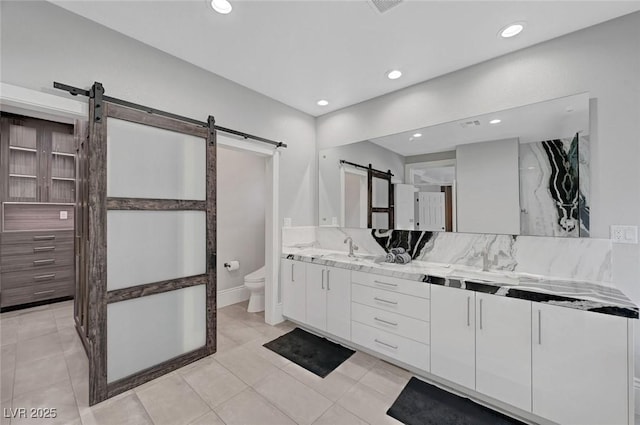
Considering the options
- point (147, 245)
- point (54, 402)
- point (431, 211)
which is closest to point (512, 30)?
point (431, 211)

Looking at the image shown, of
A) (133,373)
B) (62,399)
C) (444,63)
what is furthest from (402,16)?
(62,399)

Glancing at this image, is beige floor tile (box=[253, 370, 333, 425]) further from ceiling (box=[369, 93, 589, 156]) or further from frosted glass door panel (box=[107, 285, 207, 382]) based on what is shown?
ceiling (box=[369, 93, 589, 156])

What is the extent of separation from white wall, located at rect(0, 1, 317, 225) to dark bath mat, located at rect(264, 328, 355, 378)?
1.46 metres

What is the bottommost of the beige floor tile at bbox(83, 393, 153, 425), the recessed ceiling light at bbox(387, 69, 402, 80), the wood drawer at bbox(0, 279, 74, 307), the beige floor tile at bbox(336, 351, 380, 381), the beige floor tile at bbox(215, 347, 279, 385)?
the beige floor tile at bbox(336, 351, 380, 381)

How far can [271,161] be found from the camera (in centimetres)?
320

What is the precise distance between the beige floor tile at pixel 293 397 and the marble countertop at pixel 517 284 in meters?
1.08

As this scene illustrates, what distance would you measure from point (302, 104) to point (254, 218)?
200 cm

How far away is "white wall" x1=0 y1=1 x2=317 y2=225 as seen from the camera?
66.8 inches

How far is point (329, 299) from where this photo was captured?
2.74m

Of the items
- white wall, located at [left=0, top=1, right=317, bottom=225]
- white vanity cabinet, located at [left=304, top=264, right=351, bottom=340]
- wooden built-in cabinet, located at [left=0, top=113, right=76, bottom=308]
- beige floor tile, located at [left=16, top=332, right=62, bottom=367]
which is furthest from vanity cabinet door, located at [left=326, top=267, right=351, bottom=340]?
wooden built-in cabinet, located at [left=0, top=113, right=76, bottom=308]

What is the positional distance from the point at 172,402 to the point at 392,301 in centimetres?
183

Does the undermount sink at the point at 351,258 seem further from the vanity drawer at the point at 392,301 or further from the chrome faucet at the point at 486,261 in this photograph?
the chrome faucet at the point at 486,261

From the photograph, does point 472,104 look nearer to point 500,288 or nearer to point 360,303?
point 500,288

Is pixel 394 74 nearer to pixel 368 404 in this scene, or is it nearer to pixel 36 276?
pixel 368 404
